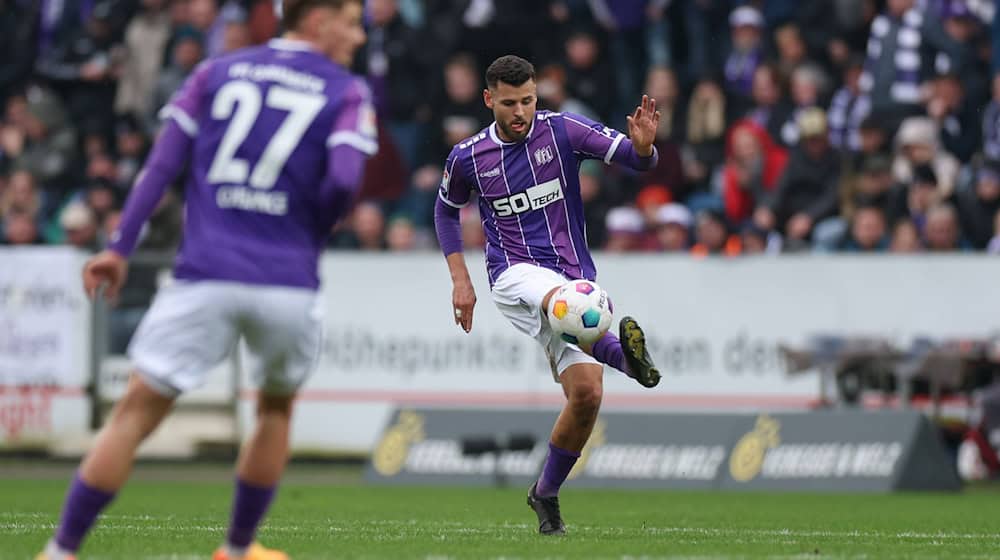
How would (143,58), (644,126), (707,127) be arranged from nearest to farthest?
(644,126) < (707,127) < (143,58)

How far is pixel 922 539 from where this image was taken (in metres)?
9.74

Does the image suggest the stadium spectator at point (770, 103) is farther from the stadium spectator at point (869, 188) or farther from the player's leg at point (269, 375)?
the player's leg at point (269, 375)

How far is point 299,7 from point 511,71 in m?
3.26

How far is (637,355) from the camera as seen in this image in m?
9.74

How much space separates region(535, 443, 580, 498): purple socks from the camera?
10023 millimetres

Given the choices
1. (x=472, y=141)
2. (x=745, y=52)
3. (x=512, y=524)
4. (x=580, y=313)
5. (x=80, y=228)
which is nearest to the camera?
(x=580, y=313)

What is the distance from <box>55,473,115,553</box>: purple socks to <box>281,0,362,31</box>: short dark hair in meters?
1.81

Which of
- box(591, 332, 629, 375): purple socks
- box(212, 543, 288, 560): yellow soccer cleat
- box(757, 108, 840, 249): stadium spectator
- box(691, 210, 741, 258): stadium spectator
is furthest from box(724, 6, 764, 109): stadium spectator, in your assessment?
box(212, 543, 288, 560): yellow soccer cleat

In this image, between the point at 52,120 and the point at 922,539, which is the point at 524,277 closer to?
the point at 922,539

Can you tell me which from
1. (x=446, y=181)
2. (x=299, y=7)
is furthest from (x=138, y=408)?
(x=446, y=181)

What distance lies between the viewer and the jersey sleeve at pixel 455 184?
10461mm

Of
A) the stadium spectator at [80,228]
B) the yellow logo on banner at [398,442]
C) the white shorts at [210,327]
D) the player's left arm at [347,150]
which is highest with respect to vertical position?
the player's left arm at [347,150]

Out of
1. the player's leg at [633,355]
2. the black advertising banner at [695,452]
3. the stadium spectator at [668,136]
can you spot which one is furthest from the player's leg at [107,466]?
the stadium spectator at [668,136]

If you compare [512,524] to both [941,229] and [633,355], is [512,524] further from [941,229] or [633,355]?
[941,229]
